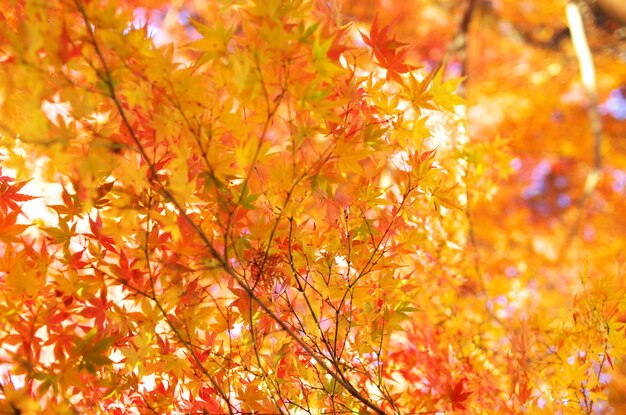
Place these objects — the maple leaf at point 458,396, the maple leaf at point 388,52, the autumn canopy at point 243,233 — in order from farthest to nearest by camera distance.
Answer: the maple leaf at point 458,396 < the maple leaf at point 388,52 < the autumn canopy at point 243,233

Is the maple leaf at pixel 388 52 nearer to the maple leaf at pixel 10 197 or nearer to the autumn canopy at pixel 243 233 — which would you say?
the autumn canopy at pixel 243 233

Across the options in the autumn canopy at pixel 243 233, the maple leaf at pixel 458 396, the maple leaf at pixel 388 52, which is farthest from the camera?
the maple leaf at pixel 458 396

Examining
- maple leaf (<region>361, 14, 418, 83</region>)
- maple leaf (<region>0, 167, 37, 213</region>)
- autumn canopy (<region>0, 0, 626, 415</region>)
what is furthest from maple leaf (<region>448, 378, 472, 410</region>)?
maple leaf (<region>0, 167, 37, 213</region>)

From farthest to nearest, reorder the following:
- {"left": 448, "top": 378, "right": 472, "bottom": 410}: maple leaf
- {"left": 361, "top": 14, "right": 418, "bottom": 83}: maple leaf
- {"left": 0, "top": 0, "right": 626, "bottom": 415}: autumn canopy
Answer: {"left": 448, "top": 378, "right": 472, "bottom": 410}: maple leaf < {"left": 361, "top": 14, "right": 418, "bottom": 83}: maple leaf < {"left": 0, "top": 0, "right": 626, "bottom": 415}: autumn canopy

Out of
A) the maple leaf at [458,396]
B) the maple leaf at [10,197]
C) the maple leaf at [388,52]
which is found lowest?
the maple leaf at [10,197]

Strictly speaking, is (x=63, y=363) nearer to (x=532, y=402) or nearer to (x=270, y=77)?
(x=270, y=77)

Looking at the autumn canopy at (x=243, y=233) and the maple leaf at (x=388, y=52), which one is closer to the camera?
the autumn canopy at (x=243, y=233)

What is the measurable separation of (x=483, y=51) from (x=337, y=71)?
5808 millimetres

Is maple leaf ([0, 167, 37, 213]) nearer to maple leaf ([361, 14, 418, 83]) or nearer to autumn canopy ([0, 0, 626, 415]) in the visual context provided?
autumn canopy ([0, 0, 626, 415])

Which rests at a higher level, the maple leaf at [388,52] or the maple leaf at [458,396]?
the maple leaf at [388,52]

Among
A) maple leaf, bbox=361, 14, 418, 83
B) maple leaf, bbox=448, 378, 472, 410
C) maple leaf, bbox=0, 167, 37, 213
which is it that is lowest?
maple leaf, bbox=0, 167, 37, 213

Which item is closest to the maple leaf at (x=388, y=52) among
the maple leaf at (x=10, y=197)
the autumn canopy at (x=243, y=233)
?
the autumn canopy at (x=243, y=233)

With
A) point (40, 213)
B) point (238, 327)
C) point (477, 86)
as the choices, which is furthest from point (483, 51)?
point (238, 327)

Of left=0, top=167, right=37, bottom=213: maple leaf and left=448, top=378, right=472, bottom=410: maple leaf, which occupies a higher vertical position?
left=448, top=378, right=472, bottom=410: maple leaf
